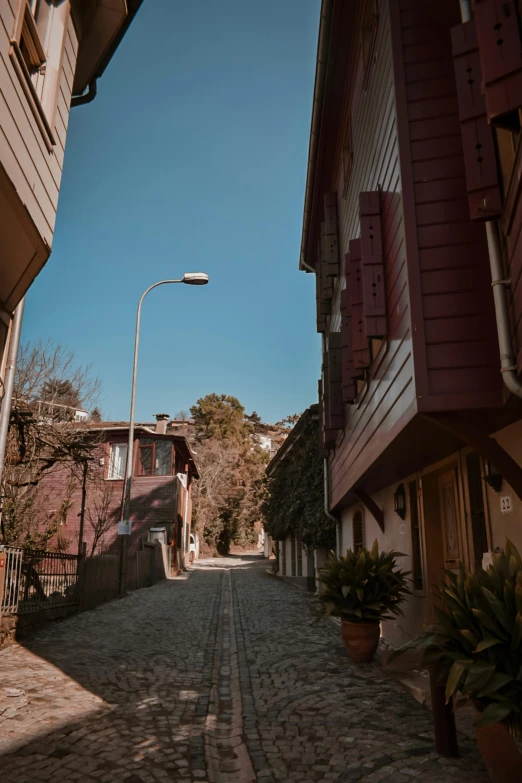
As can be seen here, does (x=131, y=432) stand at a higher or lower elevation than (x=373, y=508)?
higher

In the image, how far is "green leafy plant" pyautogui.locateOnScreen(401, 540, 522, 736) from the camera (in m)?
3.11

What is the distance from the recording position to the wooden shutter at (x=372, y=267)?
5.95 m

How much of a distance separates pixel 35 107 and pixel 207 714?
18.1 feet

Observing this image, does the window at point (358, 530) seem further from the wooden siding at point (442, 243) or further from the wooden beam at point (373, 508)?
the wooden siding at point (442, 243)

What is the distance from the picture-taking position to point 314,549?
57.2 ft

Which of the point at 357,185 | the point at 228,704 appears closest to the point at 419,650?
the point at 228,704

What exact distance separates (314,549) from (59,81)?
14.2 m

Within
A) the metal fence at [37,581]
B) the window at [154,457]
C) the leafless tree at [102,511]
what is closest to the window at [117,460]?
the leafless tree at [102,511]

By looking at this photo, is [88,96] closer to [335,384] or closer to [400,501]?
[335,384]

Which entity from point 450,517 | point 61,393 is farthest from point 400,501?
point 61,393

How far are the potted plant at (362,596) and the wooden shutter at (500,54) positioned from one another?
5.00m

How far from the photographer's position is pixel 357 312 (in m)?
7.21

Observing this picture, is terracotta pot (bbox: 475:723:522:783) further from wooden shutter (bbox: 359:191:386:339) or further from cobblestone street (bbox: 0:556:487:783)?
wooden shutter (bbox: 359:191:386:339)

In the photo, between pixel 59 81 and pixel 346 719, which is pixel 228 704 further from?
pixel 59 81
